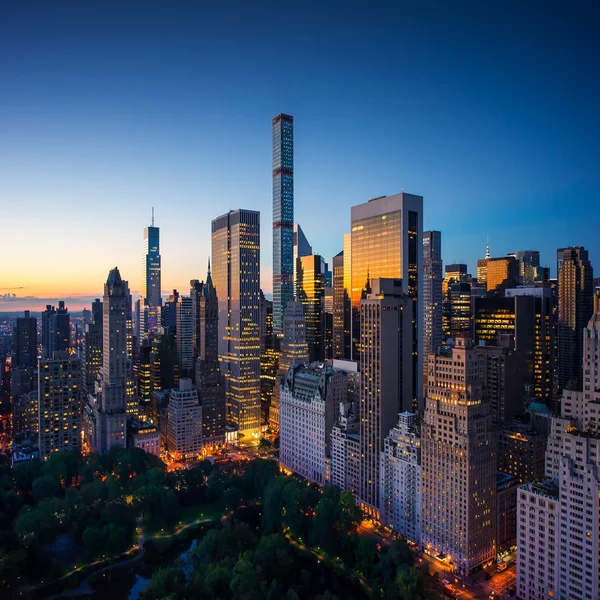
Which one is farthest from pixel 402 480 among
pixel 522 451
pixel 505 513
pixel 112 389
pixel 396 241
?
pixel 112 389

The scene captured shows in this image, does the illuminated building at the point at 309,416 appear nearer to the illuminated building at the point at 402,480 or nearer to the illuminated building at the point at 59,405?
the illuminated building at the point at 402,480

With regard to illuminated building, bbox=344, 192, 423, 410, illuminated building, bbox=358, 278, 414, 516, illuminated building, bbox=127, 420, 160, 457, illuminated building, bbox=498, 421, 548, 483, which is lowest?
illuminated building, bbox=127, 420, 160, 457

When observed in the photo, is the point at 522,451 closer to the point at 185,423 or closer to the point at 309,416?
the point at 309,416

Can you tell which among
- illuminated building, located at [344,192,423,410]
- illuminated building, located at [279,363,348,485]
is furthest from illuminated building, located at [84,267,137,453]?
illuminated building, located at [344,192,423,410]

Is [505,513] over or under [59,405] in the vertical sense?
under

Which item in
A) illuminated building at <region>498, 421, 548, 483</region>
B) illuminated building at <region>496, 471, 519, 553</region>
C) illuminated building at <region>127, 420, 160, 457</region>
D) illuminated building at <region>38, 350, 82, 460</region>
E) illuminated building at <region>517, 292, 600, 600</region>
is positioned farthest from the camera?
illuminated building at <region>127, 420, 160, 457</region>

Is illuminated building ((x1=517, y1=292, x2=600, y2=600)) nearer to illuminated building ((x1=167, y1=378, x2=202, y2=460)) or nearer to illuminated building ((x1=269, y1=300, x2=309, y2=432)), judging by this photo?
illuminated building ((x1=167, y1=378, x2=202, y2=460))
